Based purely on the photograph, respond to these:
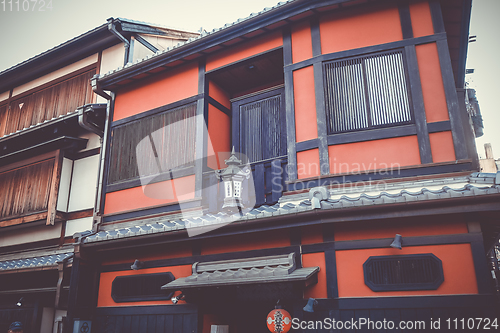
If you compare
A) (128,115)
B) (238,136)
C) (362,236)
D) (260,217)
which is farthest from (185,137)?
(362,236)

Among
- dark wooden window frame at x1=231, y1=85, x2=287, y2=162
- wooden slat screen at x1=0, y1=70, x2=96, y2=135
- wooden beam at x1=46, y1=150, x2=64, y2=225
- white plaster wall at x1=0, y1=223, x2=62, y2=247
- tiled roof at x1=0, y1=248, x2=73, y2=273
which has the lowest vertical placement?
tiled roof at x1=0, y1=248, x2=73, y2=273

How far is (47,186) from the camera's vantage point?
12836 millimetres

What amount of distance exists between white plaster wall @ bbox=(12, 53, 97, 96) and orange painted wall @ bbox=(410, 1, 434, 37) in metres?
10.6

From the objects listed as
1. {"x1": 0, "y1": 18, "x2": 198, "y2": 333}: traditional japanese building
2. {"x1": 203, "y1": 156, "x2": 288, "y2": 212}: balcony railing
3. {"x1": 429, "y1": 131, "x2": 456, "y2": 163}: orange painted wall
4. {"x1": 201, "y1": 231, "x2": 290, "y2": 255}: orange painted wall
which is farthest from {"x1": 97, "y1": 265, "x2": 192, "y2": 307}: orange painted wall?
{"x1": 429, "y1": 131, "x2": 456, "y2": 163}: orange painted wall

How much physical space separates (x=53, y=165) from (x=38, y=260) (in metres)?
3.13

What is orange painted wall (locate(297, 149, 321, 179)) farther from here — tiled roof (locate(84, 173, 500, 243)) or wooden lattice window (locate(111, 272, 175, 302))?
wooden lattice window (locate(111, 272, 175, 302))

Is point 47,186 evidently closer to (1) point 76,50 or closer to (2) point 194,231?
(1) point 76,50

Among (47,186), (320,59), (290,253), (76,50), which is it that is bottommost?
(290,253)

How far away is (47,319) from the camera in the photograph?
1161 cm

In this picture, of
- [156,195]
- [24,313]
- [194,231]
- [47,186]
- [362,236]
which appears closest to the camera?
[362,236]

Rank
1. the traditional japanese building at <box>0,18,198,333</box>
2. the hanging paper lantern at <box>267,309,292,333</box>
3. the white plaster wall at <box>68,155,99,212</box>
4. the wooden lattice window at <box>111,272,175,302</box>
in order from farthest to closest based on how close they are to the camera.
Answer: the white plaster wall at <box>68,155,99,212</box>, the traditional japanese building at <box>0,18,198,333</box>, the wooden lattice window at <box>111,272,175,302</box>, the hanging paper lantern at <box>267,309,292,333</box>

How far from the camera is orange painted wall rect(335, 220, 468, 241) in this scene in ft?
21.4

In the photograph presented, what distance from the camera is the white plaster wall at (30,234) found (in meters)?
12.7

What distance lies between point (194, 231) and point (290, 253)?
79.5 inches
